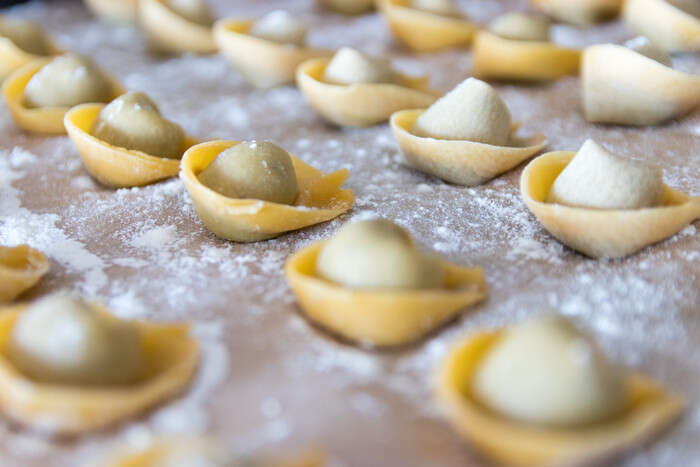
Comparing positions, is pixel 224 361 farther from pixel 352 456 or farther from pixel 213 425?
pixel 352 456

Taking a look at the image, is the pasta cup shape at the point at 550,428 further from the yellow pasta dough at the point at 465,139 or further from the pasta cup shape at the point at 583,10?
the pasta cup shape at the point at 583,10

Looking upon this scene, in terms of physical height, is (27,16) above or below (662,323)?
below

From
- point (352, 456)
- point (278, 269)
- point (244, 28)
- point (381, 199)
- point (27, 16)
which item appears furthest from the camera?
point (27, 16)

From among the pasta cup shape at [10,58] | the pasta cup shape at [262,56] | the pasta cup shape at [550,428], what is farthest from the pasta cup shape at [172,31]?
the pasta cup shape at [550,428]

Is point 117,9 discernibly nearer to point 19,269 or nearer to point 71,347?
point 19,269

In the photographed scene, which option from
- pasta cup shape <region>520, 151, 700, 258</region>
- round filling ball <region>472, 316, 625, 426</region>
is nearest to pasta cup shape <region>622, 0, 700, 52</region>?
pasta cup shape <region>520, 151, 700, 258</region>

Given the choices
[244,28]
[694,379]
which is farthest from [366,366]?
[244,28]

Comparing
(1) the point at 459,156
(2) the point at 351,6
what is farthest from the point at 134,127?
(2) the point at 351,6
